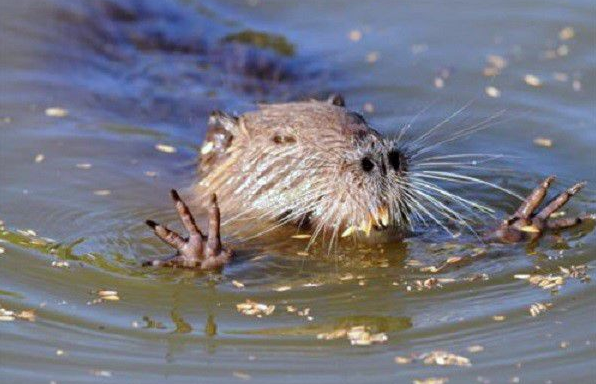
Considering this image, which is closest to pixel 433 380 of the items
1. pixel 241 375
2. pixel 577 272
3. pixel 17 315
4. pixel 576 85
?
pixel 241 375

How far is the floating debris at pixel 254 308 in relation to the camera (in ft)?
17.2

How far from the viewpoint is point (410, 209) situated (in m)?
5.88

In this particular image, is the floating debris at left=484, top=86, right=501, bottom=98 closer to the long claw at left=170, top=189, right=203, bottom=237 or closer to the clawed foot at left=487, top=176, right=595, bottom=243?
the clawed foot at left=487, top=176, right=595, bottom=243

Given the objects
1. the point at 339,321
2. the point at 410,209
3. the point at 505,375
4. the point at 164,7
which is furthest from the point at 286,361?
the point at 164,7

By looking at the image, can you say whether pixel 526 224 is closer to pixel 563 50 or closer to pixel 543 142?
pixel 543 142

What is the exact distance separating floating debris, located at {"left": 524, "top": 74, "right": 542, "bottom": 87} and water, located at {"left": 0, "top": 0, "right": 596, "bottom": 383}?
0.05 meters

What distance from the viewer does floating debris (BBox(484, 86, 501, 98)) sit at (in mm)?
8109

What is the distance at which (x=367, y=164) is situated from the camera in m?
5.67

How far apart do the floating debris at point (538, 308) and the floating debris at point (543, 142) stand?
2187 millimetres

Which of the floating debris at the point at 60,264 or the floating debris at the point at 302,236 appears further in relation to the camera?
the floating debris at the point at 302,236

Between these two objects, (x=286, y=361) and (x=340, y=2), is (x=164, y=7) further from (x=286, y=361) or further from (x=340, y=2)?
(x=286, y=361)

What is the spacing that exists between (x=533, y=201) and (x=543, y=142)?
61.7 inches

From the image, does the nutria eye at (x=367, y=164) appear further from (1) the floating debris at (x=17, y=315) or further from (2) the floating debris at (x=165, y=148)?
(2) the floating debris at (x=165, y=148)

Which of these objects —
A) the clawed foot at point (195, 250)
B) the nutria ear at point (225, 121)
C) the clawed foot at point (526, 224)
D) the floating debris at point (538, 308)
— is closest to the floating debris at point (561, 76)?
the clawed foot at point (526, 224)
